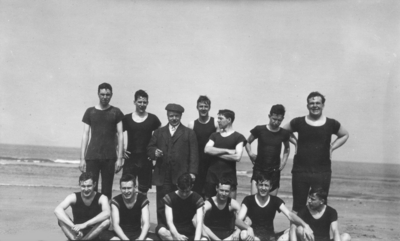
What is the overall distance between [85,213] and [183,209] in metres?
1.14

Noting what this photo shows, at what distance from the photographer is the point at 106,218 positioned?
4.51m

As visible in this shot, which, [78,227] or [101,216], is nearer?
[78,227]

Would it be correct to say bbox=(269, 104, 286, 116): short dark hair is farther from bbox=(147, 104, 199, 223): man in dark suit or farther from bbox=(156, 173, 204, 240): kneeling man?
bbox=(156, 173, 204, 240): kneeling man

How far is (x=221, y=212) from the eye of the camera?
470cm

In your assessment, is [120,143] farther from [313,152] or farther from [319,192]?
[319,192]

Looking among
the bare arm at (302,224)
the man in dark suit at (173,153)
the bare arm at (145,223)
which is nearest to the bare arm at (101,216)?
the bare arm at (145,223)

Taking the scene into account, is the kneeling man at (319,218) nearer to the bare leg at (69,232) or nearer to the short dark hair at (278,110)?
the short dark hair at (278,110)

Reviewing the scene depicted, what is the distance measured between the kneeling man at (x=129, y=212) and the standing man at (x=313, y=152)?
6.44ft

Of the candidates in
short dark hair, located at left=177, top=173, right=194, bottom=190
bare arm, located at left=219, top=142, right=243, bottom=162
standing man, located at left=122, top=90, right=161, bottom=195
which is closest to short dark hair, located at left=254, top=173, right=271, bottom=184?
bare arm, located at left=219, top=142, right=243, bottom=162

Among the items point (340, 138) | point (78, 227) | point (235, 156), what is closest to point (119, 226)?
point (78, 227)

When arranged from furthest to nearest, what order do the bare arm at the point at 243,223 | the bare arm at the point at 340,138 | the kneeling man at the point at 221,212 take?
the bare arm at the point at 340,138
the kneeling man at the point at 221,212
the bare arm at the point at 243,223

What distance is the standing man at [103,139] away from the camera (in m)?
5.41

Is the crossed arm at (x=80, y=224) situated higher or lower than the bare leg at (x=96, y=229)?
higher

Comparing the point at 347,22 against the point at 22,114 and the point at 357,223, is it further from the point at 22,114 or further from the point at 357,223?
the point at 22,114
